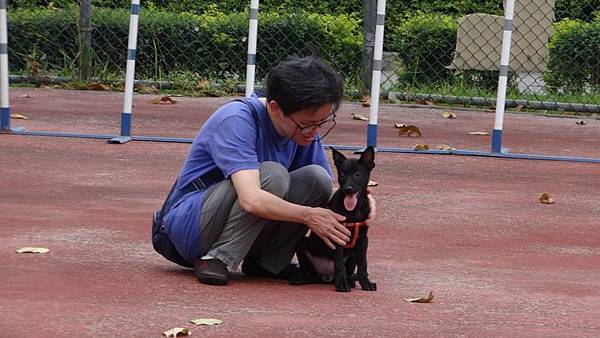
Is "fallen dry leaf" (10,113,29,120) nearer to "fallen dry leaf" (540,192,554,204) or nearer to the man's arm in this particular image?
"fallen dry leaf" (540,192,554,204)

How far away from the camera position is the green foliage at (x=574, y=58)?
14.3 m

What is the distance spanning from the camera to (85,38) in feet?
45.8

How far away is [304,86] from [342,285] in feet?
2.94

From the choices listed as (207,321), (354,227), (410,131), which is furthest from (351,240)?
(410,131)

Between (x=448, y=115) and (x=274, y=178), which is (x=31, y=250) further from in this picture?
(x=448, y=115)

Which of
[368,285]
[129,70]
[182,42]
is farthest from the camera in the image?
[182,42]

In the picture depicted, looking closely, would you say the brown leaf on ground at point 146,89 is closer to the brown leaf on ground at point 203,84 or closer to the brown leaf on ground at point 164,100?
the brown leaf on ground at point 203,84

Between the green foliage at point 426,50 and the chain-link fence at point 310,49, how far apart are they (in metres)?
0.01

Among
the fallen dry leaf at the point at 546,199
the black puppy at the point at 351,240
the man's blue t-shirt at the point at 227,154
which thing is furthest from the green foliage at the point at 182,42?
the black puppy at the point at 351,240

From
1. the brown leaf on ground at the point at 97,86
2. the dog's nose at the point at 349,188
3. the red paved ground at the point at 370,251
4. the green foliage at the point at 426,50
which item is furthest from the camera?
the green foliage at the point at 426,50

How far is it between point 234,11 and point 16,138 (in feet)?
18.8

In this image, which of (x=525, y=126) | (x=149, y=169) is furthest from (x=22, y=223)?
(x=525, y=126)

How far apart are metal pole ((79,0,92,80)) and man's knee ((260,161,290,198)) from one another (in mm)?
8658

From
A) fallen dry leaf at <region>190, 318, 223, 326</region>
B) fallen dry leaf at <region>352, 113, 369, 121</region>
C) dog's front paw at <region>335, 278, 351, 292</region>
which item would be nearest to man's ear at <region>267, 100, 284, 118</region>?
dog's front paw at <region>335, 278, 351, 292</region>
